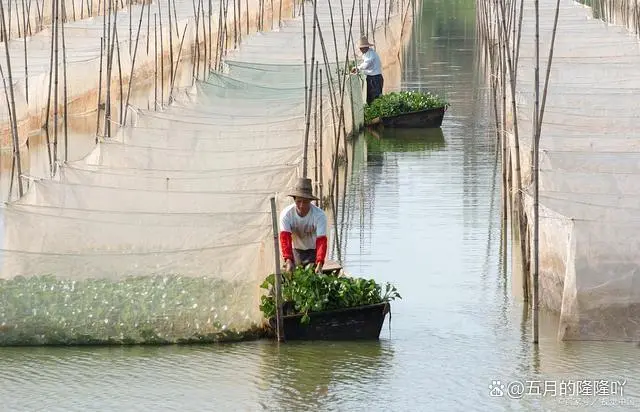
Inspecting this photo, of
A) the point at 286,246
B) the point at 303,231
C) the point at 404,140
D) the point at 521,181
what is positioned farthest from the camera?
the point at 404,140

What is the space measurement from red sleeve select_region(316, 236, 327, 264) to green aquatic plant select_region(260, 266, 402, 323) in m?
0.16

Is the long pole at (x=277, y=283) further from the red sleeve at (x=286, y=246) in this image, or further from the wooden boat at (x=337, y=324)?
the red sleeve at (x=286, y=246)

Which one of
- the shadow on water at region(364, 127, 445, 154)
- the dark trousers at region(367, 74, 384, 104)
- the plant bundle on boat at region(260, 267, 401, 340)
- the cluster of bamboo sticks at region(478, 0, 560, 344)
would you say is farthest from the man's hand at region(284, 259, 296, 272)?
the dark trousers at region(367, 74, 384, 104)

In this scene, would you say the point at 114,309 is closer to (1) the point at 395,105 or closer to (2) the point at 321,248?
(2) the point at 321,248

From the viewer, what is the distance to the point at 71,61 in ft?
59.2

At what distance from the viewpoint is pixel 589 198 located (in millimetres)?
9516

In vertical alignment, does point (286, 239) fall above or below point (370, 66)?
below

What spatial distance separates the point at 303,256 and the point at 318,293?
2.34ft

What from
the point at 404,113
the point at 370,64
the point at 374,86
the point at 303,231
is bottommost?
the point at 404,113

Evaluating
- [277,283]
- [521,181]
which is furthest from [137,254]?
[521,181]

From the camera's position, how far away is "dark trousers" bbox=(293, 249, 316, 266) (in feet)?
29.3

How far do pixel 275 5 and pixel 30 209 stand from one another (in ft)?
76.1

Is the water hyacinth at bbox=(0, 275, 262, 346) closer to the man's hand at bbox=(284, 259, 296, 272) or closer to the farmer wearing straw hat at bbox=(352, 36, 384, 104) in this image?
the man's hand at bbox=(284, 259, 296, 272)

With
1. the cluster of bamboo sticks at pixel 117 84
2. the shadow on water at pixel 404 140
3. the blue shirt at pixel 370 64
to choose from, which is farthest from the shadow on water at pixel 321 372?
the blue shirt at pixel 370 64
